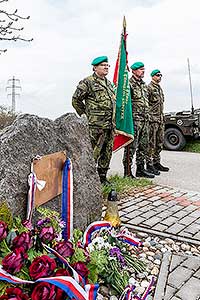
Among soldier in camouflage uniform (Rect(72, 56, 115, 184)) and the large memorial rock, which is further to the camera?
soldier in camouflage uniform (Rect(72, 56, 115, 184))

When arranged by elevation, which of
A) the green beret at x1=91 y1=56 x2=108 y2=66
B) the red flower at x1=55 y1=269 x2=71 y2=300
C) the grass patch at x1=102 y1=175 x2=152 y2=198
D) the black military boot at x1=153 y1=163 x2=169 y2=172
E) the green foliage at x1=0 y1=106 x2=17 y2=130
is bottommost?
the red flower at x1=55 y1=269 x2=71 y2=300

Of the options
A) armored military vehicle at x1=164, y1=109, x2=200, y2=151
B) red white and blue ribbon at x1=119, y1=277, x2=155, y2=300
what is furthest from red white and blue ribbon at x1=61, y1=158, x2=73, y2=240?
armored military vehicle at x1=164, y1=109, x2=200, y2=151

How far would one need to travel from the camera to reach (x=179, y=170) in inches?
286

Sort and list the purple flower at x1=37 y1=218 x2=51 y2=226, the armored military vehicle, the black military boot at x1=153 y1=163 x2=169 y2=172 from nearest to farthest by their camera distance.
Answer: the purple flower at x1=37 y1=218 x2=51 y2=226 → the black military boot at x1=153 y1=163 x2=169 y2=172 → the armored military vehicle

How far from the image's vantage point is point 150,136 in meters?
6.54

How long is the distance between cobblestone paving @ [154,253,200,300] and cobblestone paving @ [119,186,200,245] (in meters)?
0.48

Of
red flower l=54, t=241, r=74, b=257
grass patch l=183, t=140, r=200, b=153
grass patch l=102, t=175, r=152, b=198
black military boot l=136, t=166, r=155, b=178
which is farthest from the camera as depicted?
grass patch l=183, t=140, r=200, b=153

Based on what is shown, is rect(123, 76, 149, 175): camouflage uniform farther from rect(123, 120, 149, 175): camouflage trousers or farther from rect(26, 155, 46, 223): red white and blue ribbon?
rect(26, 155, 46, 223): red white and blue ribbon

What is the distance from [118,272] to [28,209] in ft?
2.44

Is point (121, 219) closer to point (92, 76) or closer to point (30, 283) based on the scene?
point (92, 76)

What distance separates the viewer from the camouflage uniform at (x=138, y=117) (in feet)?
19.0

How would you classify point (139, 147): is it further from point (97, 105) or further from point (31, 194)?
point (31, 194)

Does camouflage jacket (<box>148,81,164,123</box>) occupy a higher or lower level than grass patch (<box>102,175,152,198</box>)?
higher

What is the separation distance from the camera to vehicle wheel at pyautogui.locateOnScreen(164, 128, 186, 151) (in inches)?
388
